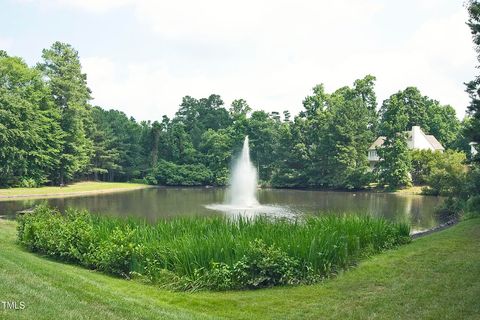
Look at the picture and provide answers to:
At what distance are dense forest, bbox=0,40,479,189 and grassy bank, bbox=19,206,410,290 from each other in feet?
115

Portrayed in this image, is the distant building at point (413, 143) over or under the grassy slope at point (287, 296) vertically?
over

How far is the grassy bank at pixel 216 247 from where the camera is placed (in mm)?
9648

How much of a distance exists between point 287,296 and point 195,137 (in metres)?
72.2

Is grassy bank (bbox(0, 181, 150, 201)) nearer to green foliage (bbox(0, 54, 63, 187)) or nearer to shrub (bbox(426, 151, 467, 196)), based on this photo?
green foliage (bbox(0, 54, 63, 187))

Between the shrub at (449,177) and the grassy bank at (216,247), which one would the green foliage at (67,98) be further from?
the grassy bank at (216,247)

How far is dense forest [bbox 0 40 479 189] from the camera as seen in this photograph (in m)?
50.6

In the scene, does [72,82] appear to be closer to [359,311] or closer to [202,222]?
[202,222]

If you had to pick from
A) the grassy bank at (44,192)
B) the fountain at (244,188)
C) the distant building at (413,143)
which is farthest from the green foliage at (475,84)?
the distant building at (413,143)

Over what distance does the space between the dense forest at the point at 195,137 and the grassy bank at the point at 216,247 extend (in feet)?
115

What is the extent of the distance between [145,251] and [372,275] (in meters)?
5.05

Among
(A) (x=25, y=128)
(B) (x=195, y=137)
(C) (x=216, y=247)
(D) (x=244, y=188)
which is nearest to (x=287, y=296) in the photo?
(C) (x=216, y=247)

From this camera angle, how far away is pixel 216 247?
33.4ft

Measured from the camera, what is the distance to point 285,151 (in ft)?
221

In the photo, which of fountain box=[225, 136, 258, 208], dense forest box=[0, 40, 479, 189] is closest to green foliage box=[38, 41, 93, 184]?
dense forest box=[0, 40, 479, 189]
